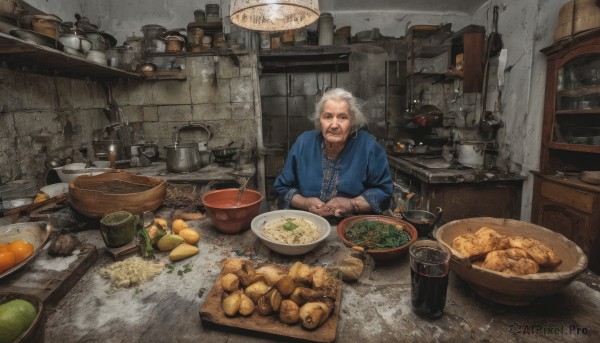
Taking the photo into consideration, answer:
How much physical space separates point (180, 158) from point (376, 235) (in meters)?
3.22

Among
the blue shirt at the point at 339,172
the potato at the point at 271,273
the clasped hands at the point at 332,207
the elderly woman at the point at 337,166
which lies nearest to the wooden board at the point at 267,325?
the potato at the point at 271,273

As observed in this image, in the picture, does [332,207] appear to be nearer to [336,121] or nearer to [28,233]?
[336,121]

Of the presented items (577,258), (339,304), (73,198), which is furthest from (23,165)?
(577,258)

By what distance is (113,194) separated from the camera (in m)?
1.72

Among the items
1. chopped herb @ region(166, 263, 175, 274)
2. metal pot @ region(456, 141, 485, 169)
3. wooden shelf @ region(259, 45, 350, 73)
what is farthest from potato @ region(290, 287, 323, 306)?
wooden shelf @ region(259, 45, 350, 73)

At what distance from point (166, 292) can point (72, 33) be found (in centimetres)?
332

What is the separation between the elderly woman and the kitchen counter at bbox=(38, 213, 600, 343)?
116cm

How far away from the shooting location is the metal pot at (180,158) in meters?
3.99

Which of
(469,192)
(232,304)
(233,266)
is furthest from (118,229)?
(469,192)

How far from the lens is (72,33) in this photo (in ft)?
10.5

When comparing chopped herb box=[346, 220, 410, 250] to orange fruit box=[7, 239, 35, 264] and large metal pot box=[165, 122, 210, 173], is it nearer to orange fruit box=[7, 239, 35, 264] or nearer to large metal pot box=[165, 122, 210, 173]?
orange fruit box=[7, 239, 35, 264]

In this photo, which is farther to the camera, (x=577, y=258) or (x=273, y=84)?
(x=273, y=84)

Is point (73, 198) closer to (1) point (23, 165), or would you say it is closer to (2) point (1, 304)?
(2) point (1, 304)

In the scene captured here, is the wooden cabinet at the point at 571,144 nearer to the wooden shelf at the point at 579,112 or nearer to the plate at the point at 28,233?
the wooden shelf at the point at 579,112
